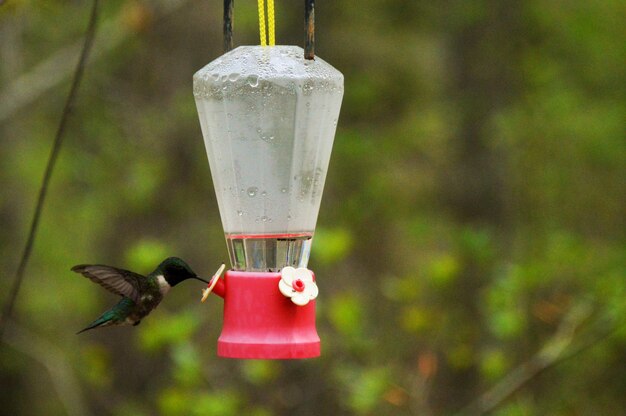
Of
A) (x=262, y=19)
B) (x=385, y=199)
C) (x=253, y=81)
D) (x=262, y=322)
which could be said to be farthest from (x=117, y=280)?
(x=385, y=199)

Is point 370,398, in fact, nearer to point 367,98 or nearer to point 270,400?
point 270,400

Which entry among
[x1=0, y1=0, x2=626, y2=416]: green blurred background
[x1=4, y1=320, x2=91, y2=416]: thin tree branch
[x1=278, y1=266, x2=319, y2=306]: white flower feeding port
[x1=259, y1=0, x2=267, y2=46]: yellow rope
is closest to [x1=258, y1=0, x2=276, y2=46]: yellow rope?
[x1=259, y1=0, x2=267, y2=46]: yellow rope

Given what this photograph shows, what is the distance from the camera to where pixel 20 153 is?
9.66 metres

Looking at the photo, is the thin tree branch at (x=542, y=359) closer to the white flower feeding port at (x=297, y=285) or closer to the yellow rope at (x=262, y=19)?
the white flower feeding port at (x=297, y=285)

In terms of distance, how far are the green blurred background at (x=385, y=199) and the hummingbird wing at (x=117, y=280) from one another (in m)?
2.57

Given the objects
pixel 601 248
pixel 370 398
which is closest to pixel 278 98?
pixel 370 398

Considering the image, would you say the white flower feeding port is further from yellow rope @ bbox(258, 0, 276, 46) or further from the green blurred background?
the green blurred background

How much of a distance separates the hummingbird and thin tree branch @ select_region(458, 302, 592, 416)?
3271 mm

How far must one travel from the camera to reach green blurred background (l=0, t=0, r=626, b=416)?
6.25 metres

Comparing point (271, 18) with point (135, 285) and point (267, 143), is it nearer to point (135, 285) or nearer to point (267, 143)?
point (267, 143)

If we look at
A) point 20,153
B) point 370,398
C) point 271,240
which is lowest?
point 20,153

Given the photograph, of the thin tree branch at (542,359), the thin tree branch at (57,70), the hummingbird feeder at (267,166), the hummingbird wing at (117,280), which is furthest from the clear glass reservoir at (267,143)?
the thin tree branch at (57,70)

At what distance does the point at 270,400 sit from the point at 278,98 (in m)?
4.52

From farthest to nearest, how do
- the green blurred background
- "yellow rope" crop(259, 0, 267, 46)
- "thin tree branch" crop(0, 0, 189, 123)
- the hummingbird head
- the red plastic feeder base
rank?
"thin tree branch" crop(0, 0, 189, 123)
the green blurred background
the hummingbird head
the red plastic feeder base
"yellow rope" crop(259, 0, 267, 46)
